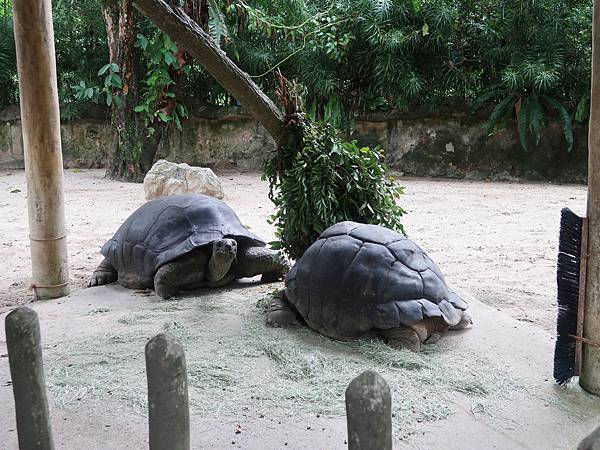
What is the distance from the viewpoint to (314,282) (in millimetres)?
3971

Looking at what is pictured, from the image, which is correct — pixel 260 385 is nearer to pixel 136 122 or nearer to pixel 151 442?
pixel 151 442

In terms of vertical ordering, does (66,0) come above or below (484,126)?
above

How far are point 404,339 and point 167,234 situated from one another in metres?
2.21

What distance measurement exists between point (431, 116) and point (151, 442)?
1160 cm

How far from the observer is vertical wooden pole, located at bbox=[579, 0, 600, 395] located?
120 inches

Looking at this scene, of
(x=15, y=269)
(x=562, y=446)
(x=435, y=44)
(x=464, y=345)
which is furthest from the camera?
(x=435, y=44)

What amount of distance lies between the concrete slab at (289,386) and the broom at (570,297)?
12cm

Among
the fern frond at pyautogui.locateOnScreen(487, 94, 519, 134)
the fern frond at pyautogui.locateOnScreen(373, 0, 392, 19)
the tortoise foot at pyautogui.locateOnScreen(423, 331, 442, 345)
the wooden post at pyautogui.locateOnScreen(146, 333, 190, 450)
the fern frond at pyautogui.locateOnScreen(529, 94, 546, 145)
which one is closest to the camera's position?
the wooden post at pyautogui.locateOnScreen(146, 333, 190, 450)

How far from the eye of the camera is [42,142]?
4.88 m

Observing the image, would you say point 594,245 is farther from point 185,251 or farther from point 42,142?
point 42,142

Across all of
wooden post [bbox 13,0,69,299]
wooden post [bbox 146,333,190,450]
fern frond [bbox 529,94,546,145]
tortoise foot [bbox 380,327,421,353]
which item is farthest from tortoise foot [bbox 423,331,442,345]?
fern frond [bbox 529,94,546,145]

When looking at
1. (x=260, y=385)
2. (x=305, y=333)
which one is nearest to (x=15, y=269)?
(x=305, y=333)

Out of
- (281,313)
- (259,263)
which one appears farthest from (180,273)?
(281,313)

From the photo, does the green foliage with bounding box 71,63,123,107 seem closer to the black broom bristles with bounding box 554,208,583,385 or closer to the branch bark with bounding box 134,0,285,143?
the branch bark with bounding box 134,0,285,143
